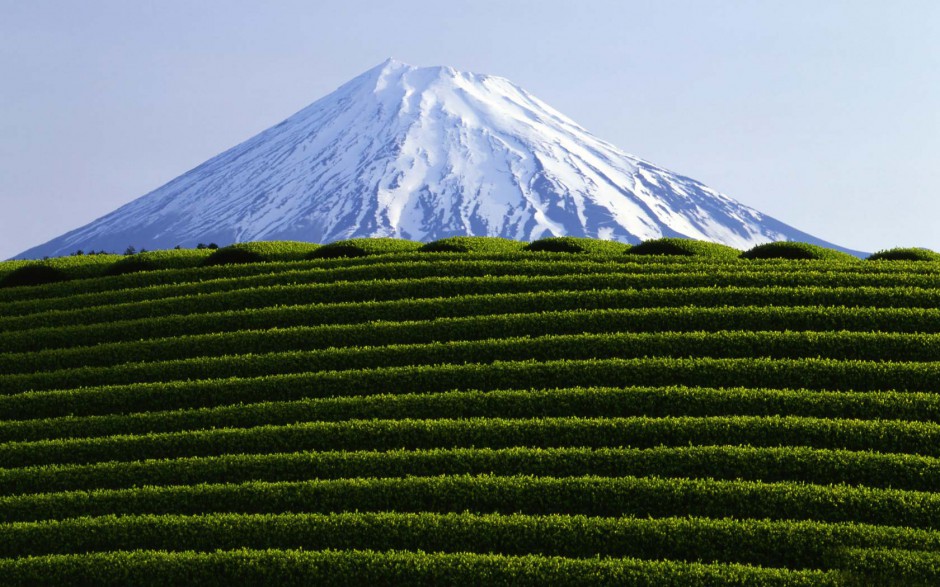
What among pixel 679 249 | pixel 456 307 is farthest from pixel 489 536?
pixel 679 249

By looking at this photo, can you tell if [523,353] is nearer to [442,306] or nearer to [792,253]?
[442,306]

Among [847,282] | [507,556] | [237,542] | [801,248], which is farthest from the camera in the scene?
[801,248]

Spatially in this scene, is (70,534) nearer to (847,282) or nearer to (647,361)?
(647,361)

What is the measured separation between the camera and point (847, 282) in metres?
27.4

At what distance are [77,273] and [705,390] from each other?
2451 cm

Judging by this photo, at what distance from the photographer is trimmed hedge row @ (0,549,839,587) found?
14.4m

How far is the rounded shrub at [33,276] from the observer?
3384cm

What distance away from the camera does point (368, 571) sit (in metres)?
15.0

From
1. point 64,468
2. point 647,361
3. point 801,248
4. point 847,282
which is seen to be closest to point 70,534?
point 64,468

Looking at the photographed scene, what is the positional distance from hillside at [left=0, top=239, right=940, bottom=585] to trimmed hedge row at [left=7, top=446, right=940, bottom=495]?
0.05 meters

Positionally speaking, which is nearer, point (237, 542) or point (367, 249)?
point (237, 542)

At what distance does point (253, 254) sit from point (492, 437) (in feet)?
61.6

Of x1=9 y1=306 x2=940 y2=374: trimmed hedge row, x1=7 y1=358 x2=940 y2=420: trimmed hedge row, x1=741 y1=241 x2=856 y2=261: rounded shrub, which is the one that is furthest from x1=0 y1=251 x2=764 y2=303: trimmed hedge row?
x1=7 y1=358 x2=940 y2=420: trimmed hedge row

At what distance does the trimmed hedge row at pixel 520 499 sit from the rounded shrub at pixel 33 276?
681 inches
